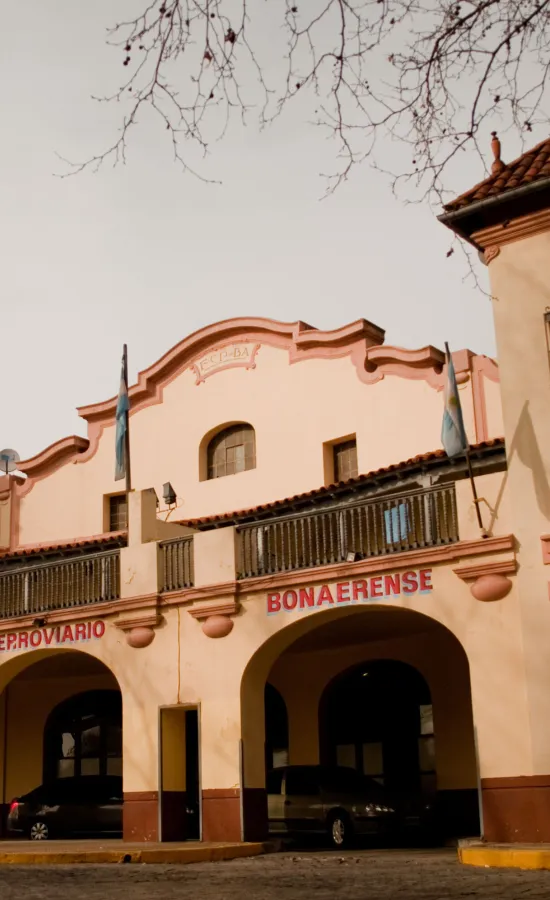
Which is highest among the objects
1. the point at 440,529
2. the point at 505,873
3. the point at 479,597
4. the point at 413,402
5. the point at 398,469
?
the point at 413,402

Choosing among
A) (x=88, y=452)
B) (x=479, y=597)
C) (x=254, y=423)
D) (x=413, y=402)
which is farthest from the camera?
(x=88, y=452)

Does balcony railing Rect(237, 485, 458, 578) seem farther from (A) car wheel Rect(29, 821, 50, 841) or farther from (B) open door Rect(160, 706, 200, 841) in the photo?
(A) car wheel Rect(29, 821, 50, 841)

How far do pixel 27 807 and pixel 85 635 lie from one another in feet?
14.9

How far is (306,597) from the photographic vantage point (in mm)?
17719

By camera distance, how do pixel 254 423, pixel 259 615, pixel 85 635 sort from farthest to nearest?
pixel 254 423 → pixel 85 635 → pixel 259 615

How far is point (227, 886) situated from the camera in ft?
37.6

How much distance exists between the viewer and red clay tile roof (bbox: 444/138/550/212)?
16188mm

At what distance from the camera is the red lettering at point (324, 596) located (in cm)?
1745

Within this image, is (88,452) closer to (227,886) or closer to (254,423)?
(254,423)

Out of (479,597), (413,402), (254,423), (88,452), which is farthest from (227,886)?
(88,452)

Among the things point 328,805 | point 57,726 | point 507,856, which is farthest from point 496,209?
point 57,726

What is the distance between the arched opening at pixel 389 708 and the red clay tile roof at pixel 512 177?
665cm

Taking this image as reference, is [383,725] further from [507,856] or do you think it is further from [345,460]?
[507,856]

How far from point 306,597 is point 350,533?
119cm
